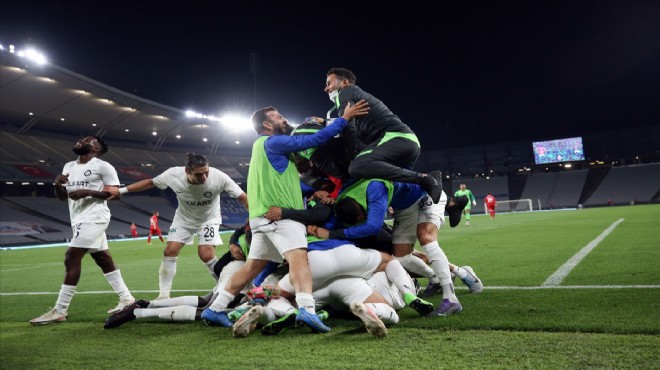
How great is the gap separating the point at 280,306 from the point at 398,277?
1.03 metres

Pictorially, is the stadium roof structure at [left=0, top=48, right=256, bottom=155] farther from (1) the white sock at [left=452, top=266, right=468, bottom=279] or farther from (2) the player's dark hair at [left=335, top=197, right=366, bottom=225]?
(1) the white sock at [left=452, top=266, right=468, bottom=279]

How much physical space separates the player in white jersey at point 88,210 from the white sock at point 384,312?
314 centimetres

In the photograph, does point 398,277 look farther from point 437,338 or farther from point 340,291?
point 437,338

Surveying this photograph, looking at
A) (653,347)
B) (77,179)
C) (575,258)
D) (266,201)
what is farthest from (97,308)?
(575,258)

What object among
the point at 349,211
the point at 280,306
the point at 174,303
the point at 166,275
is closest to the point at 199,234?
the point at 166,275

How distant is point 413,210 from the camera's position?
4633mm

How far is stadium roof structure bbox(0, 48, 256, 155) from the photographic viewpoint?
106 feet

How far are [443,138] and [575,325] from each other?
211 ft

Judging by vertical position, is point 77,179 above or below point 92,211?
above

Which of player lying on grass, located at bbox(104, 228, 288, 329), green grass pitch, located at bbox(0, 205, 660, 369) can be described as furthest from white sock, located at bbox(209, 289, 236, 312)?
player lying on grass, located at bbox(104, 228, 288, 329)

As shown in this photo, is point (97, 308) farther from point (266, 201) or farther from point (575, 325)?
point (575, 325)

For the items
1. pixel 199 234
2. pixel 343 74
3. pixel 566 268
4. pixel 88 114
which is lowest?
pixel 566 268

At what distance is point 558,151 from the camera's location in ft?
176

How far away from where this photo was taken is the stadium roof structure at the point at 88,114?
106ft
